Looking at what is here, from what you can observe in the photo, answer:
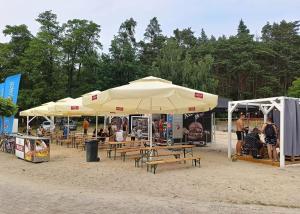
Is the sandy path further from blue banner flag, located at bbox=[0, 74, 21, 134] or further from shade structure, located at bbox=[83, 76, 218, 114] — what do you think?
blue banner flag, located at bbox=[0, 74, 21, 134]

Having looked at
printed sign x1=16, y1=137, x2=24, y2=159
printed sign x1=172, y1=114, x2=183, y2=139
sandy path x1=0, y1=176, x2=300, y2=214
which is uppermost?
printed sign x1=172, y1=114, x2=183, y2=139

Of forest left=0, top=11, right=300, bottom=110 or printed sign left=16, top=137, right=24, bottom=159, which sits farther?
forest left=0, top=11, right=300, bottom=110

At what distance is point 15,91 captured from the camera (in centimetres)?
2083

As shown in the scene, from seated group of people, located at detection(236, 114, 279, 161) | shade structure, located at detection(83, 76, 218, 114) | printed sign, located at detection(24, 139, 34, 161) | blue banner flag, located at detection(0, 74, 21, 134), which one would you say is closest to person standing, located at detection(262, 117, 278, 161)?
seated group of people, located at detection(236, 114, 279, 161)

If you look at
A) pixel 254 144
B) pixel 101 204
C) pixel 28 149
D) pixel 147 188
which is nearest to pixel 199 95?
pixel 254 144

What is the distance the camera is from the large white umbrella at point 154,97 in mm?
10188

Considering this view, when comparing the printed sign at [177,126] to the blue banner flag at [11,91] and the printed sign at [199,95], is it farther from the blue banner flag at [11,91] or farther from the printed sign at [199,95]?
the blue banner flag at [11,91]

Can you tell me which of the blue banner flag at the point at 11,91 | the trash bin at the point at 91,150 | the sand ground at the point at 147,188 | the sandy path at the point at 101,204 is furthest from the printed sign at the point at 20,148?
the blue banner flag at the point at 11,91

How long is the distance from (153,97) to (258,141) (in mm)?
5199

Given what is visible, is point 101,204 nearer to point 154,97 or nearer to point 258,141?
point 154,97

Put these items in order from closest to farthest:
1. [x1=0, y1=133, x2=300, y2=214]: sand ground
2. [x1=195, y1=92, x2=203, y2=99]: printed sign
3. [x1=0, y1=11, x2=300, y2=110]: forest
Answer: [x1=0, y1=133, x2=300, y2=214]: sand ground, [x1=195, y1=92, x2=203, y2=99]: printed sign, [x1=0, y1=11, x2=300, y2=110]: forest

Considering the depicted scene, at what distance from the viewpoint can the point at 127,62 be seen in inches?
2208

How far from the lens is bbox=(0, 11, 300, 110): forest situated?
47.5m

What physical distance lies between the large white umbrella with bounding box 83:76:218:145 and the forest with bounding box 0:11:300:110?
35.0 meters
